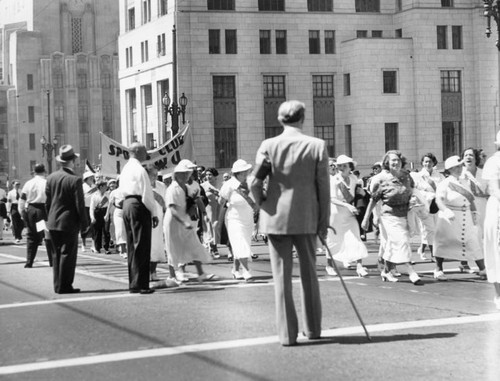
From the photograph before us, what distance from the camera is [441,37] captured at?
64312 mm

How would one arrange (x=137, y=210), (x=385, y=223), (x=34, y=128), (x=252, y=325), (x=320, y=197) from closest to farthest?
(x=320, y=197), (x=252, y=325), (x=137, y=210), (x=385, y=223), (x=34, y=128)

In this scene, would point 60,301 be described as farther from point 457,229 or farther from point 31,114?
point 31,114

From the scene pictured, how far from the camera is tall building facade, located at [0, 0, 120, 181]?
106m

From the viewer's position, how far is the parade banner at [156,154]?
74.7 feet

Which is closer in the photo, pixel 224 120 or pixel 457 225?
pixel 457 225

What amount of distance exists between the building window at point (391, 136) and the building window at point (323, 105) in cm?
397

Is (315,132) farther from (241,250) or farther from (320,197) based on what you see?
(320,197)

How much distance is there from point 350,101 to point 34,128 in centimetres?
5274

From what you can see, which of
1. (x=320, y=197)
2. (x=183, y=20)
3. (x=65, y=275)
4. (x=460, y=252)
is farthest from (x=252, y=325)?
(x=183, y=20)

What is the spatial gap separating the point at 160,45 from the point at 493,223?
189ft

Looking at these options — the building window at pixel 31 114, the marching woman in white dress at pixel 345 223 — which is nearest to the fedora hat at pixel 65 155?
the marching woman in white dress at pixel 345 223

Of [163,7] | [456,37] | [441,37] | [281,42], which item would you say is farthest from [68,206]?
[456,37]

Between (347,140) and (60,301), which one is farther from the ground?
(347,140)

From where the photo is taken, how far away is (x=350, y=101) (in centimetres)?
6431
